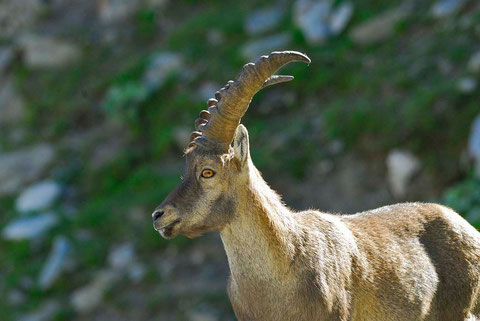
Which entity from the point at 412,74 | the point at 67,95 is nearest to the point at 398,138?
the point at 412,74

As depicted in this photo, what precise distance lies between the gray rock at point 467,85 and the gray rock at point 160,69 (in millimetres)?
8365

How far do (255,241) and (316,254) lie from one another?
0.62 meters

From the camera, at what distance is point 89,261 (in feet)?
58.0

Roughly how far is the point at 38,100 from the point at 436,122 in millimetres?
13498

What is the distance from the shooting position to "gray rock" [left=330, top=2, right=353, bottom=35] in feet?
61.3

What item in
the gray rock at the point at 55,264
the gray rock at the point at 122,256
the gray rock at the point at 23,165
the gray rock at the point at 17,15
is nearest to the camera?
the gray rock at the point at 122,256

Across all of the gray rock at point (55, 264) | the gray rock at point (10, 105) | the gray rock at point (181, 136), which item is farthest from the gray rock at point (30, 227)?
the gray rock at point (10, 105)

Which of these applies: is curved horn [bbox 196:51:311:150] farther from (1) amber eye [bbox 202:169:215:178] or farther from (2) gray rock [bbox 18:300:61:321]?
(2) gray rock [bbox 18:300:61:321]

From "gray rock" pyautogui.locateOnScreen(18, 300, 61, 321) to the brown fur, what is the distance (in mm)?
10257

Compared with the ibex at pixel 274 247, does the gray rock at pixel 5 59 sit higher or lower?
higher

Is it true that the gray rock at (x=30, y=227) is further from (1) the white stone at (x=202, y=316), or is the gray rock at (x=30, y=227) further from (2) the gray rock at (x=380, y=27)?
(2) the gray rock at (x=380, y=27)

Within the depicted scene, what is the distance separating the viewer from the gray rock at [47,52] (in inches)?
961

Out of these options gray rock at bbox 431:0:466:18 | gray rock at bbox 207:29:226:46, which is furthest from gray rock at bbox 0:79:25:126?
gray rock at bbox 431:0:466:18

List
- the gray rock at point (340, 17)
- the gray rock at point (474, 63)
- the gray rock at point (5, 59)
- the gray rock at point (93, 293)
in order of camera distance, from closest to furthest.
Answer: the gray rock at point (474, 63)
the gray rock at point (93, 293)
the gray rock at point (340, 17)
the gray rock at point (5, 59)
